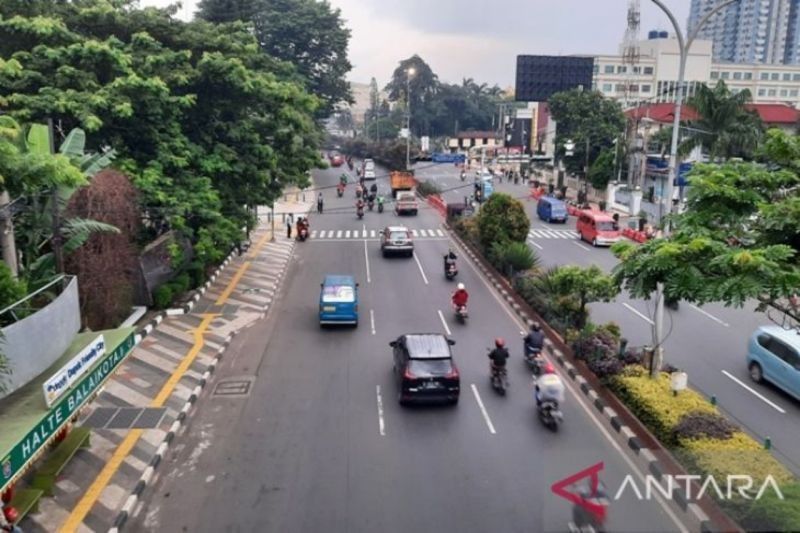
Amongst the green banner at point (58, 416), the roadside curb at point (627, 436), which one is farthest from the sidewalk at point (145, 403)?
the roadside curb at point (627, 436)

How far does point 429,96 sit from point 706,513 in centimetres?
13148

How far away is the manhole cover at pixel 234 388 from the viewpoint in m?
16.7

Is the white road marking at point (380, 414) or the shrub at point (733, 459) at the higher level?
the shrub at point (733, 459)

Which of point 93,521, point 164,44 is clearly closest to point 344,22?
point 164,44

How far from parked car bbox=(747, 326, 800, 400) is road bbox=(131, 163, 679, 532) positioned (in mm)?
4880

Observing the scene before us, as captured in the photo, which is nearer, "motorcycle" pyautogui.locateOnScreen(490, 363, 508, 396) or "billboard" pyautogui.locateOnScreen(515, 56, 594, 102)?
"motorcycle" pyautogui.locateOnScreen(490, 363, 508, 396)

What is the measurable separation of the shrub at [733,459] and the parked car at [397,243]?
22545 mm

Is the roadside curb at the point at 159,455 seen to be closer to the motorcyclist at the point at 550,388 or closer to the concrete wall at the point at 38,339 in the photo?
the concrete wall at the point at 38,339

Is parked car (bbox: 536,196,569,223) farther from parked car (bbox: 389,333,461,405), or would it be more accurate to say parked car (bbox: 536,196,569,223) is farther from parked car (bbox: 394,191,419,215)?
parked car (bbox: 389,333,461,405)

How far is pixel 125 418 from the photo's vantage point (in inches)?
581

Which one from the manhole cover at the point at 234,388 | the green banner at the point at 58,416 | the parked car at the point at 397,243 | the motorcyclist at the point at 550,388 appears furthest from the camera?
the parked car at the point at 397,243

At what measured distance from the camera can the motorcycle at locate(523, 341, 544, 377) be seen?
17578mm

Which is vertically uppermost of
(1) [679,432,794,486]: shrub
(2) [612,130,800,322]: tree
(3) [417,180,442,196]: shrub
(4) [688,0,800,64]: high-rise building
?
(4) [688,0,800,64]: high-rise building

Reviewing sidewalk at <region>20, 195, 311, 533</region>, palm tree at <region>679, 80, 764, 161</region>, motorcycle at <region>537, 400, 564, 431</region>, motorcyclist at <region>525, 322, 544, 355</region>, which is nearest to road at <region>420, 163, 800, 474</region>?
motorcyclist at <region>525, 322, 544, 355</region>
